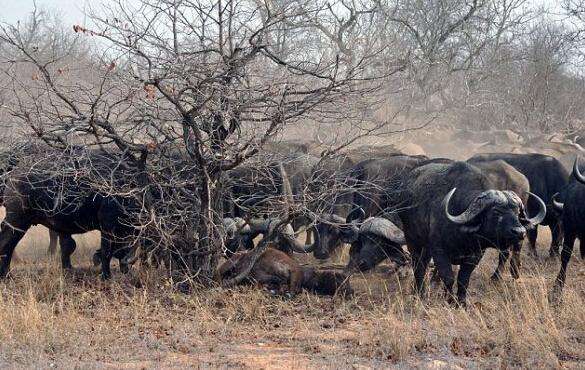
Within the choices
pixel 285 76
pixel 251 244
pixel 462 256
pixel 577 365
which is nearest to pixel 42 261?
pixel 251 244

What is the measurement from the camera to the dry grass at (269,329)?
19.2ft

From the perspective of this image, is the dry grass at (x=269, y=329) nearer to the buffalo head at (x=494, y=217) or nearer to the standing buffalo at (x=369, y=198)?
the buffalo head at (x=494, y=217)

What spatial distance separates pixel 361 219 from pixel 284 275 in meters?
2.40

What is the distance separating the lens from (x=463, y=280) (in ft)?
25.5

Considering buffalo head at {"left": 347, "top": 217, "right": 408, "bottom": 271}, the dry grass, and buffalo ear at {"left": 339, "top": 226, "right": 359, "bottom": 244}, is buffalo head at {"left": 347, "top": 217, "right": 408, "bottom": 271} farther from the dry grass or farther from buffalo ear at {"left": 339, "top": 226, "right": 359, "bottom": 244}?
the dry grass

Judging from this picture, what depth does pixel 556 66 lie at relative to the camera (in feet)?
97.1

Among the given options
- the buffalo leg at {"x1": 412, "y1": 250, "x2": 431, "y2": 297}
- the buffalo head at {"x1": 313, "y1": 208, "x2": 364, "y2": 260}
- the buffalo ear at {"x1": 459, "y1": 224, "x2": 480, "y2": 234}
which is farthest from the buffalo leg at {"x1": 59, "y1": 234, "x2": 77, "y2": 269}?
the buffalo ear at {"x1": 459, "y1": 224, "x2": 480, "y2": 234}

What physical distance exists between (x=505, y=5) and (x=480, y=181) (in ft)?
74.2

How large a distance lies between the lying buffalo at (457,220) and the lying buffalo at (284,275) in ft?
3.18

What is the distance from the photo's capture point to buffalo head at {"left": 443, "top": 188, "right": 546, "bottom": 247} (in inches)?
289

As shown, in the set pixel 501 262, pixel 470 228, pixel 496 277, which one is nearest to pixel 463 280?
pixel 470 228

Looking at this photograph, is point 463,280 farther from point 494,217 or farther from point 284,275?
point 284,275

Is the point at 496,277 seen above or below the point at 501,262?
below

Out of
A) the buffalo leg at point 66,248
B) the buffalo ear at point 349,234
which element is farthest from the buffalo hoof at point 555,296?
the buffalo leg at point 66,248
